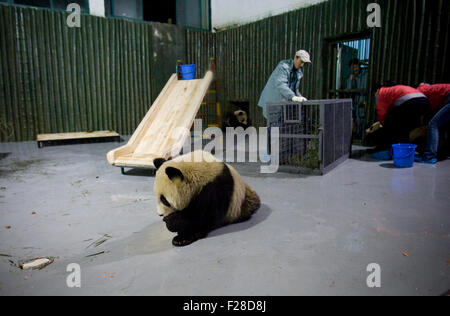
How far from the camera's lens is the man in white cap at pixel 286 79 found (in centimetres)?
510

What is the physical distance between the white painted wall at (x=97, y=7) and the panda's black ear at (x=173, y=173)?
9.05 metres

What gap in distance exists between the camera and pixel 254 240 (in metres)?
2.54

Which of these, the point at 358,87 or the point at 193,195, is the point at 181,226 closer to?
the point at 193,195

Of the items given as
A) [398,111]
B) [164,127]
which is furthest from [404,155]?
[164,127]

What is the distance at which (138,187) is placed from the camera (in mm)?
4234

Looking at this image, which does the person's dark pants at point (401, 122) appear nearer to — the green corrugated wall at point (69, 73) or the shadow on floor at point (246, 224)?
the shadow on floor at point (246, 224)

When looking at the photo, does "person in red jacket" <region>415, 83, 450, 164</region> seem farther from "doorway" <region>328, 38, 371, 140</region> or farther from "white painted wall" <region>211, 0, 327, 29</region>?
"white painted wall" <region>211, 0, 327, 29</region>

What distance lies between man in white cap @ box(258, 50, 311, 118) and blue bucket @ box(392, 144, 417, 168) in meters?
1.74

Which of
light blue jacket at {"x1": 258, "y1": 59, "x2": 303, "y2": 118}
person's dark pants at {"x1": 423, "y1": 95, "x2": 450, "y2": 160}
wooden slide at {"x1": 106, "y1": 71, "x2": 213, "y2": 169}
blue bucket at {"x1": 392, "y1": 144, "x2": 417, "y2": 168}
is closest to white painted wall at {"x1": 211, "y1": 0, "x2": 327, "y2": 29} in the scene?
light blue jacket at {"x1": 258, "y1": 59, "x2": 303, "y2": 118}

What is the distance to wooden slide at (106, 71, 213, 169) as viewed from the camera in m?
4.81

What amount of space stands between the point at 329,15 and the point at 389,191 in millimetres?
5674

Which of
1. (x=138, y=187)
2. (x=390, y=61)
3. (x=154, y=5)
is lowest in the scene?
(x=138, y=187)
